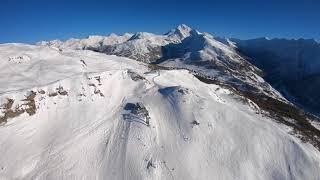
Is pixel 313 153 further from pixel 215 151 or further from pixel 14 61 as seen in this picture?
pixel 14 61

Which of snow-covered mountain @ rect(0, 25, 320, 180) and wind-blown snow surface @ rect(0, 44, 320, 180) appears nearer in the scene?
wind-blown snow surface @ rect(0, 44, 320, 180)

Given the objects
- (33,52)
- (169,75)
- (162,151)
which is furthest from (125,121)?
(33,52)

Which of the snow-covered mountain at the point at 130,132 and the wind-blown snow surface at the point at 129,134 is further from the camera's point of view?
the snow-covered mountain at the point at 130,132

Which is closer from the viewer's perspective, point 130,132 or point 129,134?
point 129,134

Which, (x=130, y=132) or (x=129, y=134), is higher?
(x=130, y=132)
